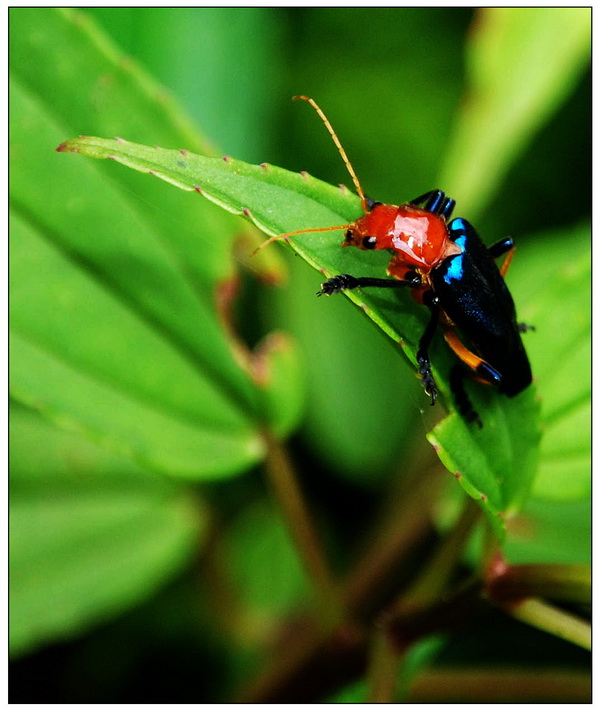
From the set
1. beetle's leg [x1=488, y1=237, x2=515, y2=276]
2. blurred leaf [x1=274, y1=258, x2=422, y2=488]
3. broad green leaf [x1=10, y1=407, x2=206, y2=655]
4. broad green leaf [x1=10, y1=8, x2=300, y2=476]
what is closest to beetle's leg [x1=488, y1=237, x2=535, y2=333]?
beetle's leg [x1=488, y1=237, x2=515, y2=276]

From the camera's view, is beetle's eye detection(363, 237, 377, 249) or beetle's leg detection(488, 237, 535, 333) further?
beetle's leg detection(488, 237, 535, 333)

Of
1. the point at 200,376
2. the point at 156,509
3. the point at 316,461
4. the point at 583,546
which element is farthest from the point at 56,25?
the point at 583,546

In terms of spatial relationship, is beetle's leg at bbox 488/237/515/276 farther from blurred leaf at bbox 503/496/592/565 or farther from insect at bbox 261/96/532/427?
blurred leaf at bbox 503/496/592/565

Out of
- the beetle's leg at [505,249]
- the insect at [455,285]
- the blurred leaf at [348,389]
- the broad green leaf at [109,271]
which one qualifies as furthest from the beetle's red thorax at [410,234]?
the blurred leaf at [348,389]

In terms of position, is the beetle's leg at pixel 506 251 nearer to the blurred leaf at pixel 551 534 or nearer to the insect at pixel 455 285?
the insect at pixel 455 285

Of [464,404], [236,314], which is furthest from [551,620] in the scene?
[236,314]

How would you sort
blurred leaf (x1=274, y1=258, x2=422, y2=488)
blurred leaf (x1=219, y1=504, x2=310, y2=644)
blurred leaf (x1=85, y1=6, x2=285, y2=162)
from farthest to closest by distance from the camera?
blurred leaf (x1=274, y1=258, x2=422, y2=488) → blurred leaf (x1=219, y1=504, x2=310, y2=644) → blurred leaf (x1=85, y1=6, x2=285, y2=162)
